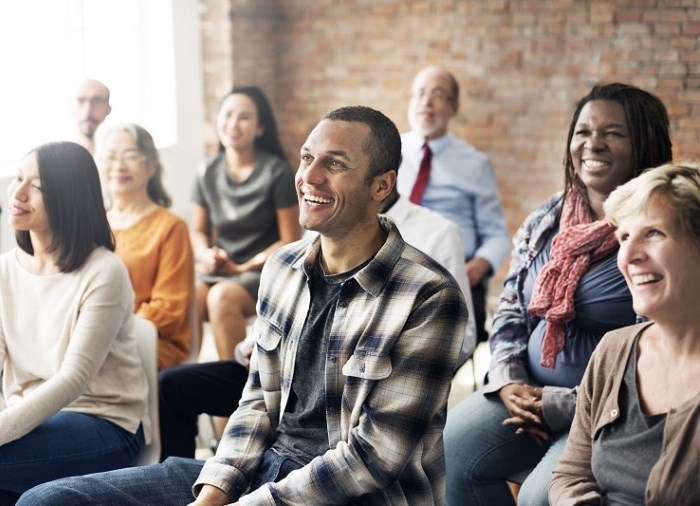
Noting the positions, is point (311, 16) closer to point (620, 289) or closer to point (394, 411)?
point (620, 289)

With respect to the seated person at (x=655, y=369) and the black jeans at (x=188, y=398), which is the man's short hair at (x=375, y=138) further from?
the black jeans at (x=188, y=398)

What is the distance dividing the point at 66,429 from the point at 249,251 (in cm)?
182

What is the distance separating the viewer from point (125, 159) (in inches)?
136

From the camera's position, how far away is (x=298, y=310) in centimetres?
216

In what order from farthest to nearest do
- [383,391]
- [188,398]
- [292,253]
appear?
[188,398]
[292,253]
[383,391]

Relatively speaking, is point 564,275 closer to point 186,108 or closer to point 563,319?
point 563,319

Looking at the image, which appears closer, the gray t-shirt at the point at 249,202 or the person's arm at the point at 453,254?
the person's arm at the point at 453,254

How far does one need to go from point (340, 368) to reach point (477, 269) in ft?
6.33

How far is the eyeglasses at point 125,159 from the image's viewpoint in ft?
11.3

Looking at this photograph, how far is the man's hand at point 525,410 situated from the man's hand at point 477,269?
1.29 m

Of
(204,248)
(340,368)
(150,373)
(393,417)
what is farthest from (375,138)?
(204,248)

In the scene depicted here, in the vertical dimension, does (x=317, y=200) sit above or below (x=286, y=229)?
above

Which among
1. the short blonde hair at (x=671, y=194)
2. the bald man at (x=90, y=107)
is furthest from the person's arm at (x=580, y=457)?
the bald man at (x=90, y=107)

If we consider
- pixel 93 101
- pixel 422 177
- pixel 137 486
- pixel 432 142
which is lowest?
pixel 137 486
